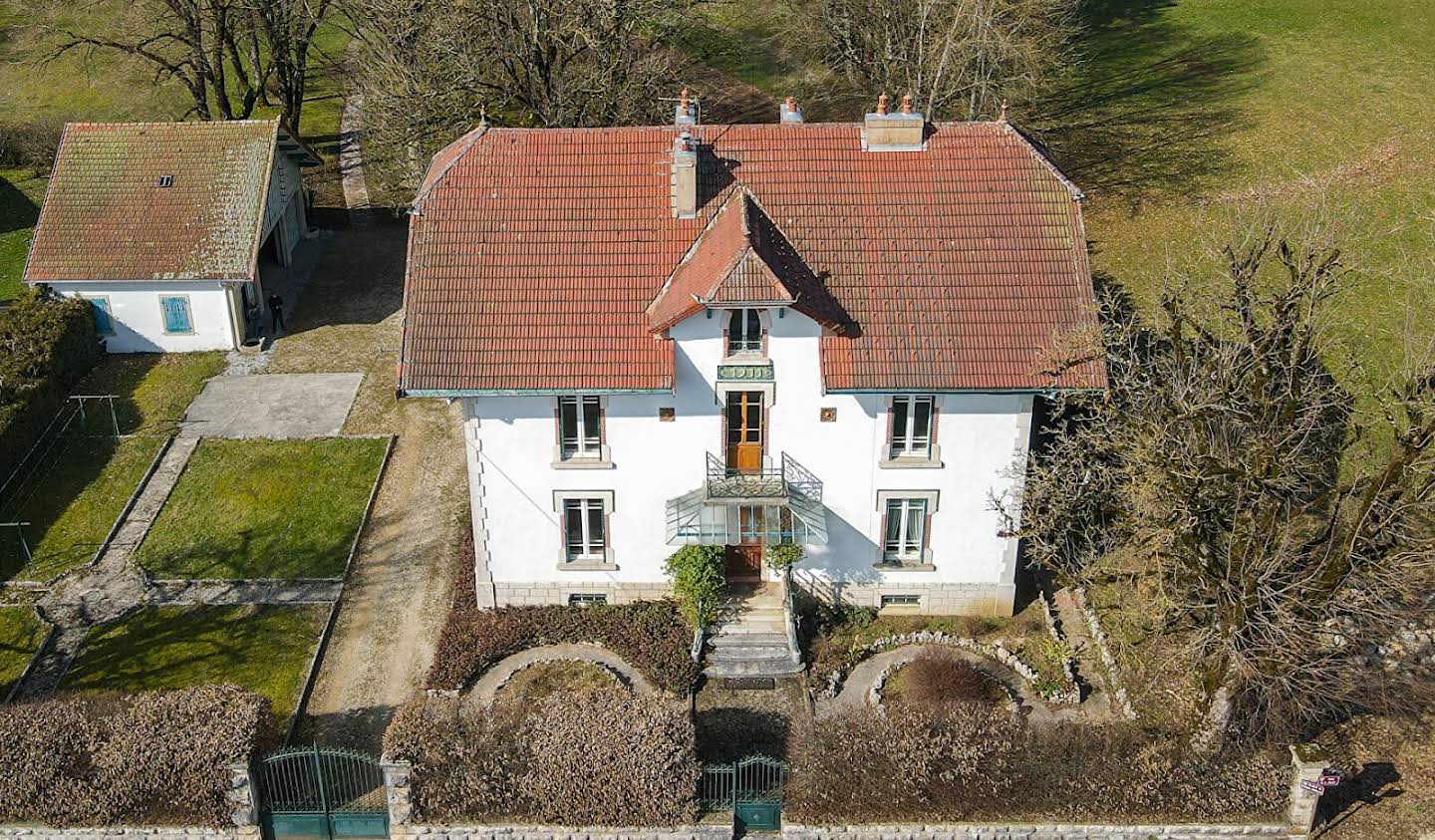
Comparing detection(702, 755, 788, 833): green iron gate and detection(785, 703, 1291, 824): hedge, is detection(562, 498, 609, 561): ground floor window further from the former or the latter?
detection(785, 703, 1291, 824): hedge

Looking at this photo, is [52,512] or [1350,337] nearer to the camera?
[52,512]

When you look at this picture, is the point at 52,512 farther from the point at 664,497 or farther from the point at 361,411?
the point at 664,497

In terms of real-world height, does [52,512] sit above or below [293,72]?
below

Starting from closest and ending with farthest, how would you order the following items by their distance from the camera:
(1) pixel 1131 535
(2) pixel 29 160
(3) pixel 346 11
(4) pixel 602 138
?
(1) pixel 1131 535 → (4) pixel 602 138 → (3) pixel 346 11 → (2) pixel 29 160

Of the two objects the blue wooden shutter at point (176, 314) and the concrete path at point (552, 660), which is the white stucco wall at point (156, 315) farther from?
the concrete path at point (552, 660)

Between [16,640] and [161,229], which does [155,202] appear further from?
[16,640]

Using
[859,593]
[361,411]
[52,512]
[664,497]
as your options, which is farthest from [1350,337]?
[52,512]
